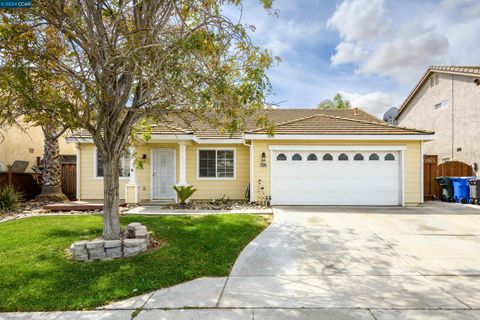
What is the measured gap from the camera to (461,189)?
11656 mm

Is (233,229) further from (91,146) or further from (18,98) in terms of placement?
(91,146)

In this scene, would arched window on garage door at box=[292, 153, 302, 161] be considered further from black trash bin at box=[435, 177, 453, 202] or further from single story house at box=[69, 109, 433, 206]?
black trash bin at box=[435, 177, 453, 202]

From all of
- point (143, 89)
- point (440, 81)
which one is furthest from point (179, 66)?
point (440, 81)

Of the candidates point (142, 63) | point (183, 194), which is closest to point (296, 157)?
point (183, 194)

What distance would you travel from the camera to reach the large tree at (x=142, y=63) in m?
4.90

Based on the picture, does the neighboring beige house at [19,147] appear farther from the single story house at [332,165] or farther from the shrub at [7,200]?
the single story house at [332,165]

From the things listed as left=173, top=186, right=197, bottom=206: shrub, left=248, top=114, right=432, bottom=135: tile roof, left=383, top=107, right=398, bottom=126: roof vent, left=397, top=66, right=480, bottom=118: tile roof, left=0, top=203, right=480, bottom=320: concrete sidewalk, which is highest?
left=397, top=66, right=480, bottom=118: tile roof

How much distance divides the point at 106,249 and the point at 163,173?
728cm

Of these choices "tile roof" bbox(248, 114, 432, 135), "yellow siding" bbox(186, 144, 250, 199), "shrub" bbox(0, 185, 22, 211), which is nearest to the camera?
"shrub" bbox(0, 185, 22, 211)

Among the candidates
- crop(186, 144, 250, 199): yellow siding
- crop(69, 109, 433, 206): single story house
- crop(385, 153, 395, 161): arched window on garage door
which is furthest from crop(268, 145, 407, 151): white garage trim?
crop(186, 144, 250, 199): yellow siding

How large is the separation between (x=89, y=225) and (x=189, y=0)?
20.4 feet

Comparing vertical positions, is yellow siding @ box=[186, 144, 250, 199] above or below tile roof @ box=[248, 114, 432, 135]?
below

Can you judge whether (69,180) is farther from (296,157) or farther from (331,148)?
(331,148)

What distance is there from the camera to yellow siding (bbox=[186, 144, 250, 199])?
40.1 feet
